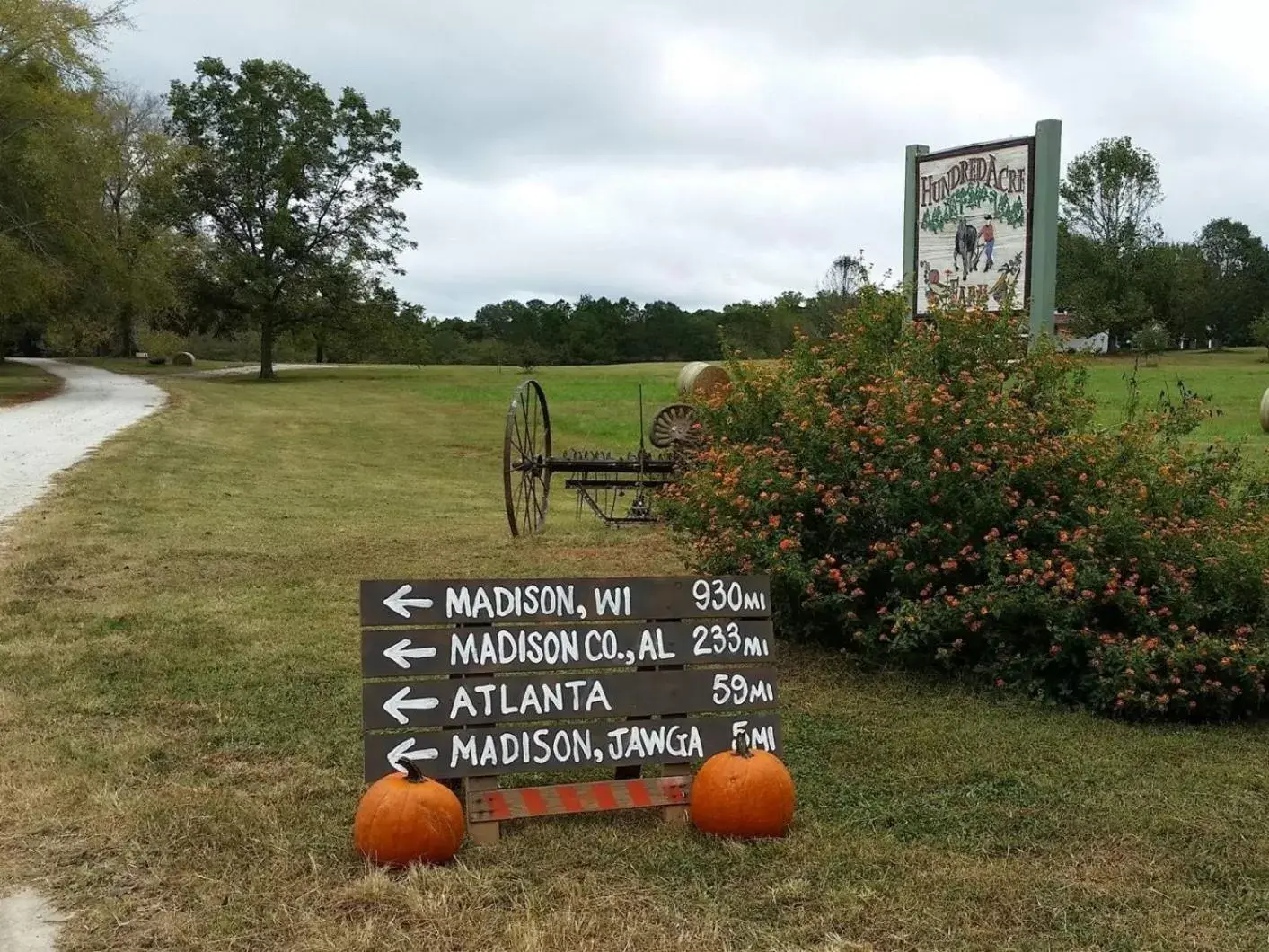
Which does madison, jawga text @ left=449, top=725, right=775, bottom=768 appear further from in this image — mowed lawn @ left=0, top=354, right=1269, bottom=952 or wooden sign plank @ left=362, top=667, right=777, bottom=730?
mowed lawn @ left=0, top=354, right=1269, bottom=952

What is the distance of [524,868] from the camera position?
339 cm

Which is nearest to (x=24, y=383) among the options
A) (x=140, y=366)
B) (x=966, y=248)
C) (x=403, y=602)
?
(x=140, y=366)

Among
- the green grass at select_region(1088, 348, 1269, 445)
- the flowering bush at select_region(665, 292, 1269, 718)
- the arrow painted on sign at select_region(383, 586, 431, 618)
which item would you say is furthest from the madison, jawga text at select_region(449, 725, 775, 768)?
the green grass at select_region(1088, 348, 1269, 445)

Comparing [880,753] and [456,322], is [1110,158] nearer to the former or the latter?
[456,322]

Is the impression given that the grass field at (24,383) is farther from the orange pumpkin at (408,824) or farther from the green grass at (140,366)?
the orange pumpkin at (408,824)

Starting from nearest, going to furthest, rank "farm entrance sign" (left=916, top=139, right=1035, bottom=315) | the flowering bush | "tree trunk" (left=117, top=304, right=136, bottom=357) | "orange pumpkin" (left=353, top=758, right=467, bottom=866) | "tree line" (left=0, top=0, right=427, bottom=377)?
"orange pumpkin" (left=353, top=758, right=467, bottom=866) < the flowering bush < "farm entrance sign" (left=916, top=139, right=1035, bottom=315) < "tree line" (left=0, top=0, right=427, bottom=377) < "tree trunk" (left=117, top=304, right=136, bottom=357)

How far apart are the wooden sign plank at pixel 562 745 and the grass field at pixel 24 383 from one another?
26.2m

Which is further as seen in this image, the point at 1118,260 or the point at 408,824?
the point at 1118,260

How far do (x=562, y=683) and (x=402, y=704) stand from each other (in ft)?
1.81

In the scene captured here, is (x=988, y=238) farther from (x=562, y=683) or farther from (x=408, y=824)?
(x=408, y=824)

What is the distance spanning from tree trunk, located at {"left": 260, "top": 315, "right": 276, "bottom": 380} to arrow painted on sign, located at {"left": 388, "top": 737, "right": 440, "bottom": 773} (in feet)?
137

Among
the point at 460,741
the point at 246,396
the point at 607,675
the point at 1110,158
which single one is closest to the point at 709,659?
the point at 607,675

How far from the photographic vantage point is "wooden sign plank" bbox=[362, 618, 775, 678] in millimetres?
3609

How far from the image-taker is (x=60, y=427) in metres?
20.5
